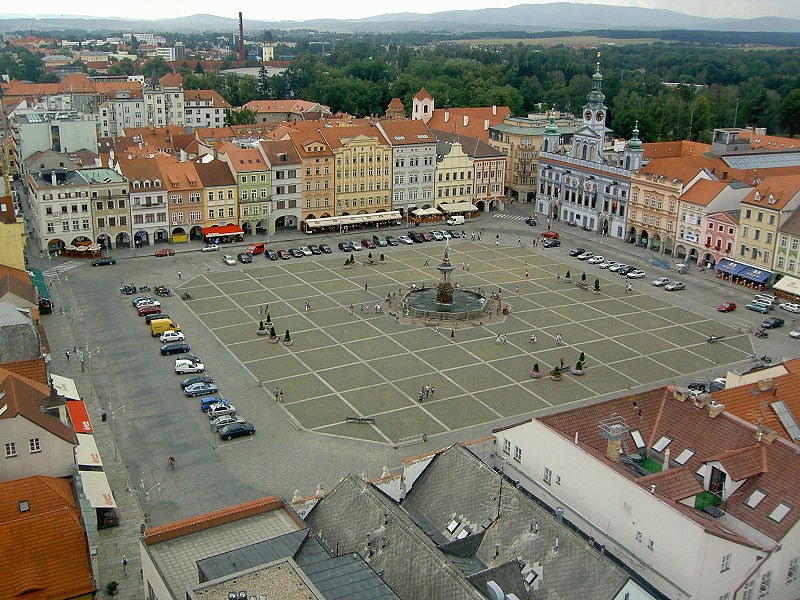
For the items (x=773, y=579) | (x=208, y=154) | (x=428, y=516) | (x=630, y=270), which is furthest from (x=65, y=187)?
(x=773, y=579)

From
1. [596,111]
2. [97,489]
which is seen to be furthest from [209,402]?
[596,111]

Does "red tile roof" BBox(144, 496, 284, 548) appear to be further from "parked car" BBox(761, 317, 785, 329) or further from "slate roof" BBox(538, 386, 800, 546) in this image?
"parked car" BBox(761, 317, 785, 329)

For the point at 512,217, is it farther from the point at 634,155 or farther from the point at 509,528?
the point at 509,528

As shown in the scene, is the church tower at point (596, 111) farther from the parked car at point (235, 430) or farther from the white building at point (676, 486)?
the white building at point (676, 486)

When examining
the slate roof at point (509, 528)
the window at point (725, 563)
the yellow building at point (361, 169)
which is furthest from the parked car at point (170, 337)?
the window at point (725, 563)

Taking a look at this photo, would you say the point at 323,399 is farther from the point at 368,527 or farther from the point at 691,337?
the point at 691,337

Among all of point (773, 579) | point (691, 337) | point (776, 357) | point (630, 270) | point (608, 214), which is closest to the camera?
point (773, 579)
